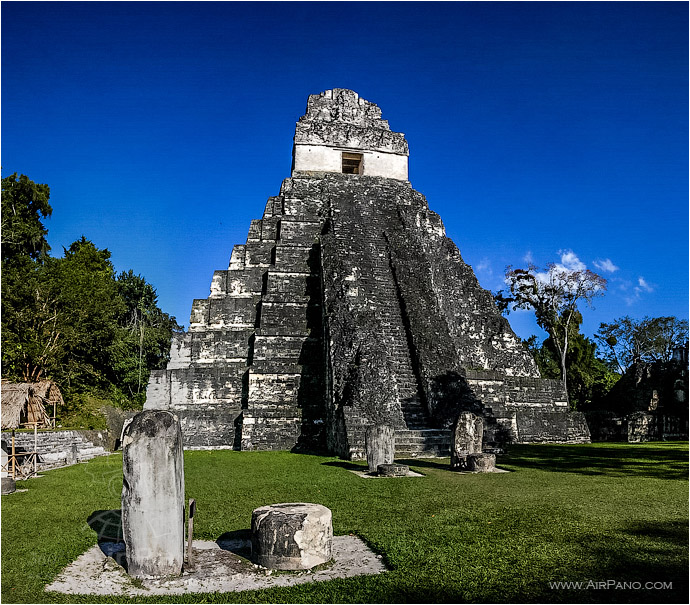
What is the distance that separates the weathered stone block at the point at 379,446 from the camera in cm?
917

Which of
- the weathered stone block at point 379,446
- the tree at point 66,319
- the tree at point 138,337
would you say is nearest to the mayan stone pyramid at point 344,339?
the weathered stone block at point 379,446

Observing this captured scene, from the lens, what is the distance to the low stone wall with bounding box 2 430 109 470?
32.9ft

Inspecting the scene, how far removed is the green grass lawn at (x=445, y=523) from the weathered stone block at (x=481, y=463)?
360mm

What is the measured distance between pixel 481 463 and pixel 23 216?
2153cm

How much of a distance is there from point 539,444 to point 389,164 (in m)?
11.7

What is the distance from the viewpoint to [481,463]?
29.3 feet

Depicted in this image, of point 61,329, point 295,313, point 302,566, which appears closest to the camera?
point 302,566

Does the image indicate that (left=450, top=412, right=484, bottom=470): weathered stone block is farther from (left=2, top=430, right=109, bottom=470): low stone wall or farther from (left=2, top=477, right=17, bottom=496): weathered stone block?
(left=2, top=430, right=109, bottom=470): low stone wall

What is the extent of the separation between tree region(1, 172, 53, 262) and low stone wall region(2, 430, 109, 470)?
1236cm

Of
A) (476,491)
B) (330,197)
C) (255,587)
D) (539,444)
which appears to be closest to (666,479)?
(476,491)

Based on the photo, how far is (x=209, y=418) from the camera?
43.1 ft

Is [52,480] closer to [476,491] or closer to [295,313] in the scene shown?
[476,491]

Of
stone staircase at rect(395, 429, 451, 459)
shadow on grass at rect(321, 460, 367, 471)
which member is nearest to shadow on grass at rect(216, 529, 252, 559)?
shadow on grass at rect(321, 460, 367, 471)

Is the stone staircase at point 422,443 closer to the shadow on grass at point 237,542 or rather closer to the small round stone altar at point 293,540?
the shadow on grass at point 237,542
